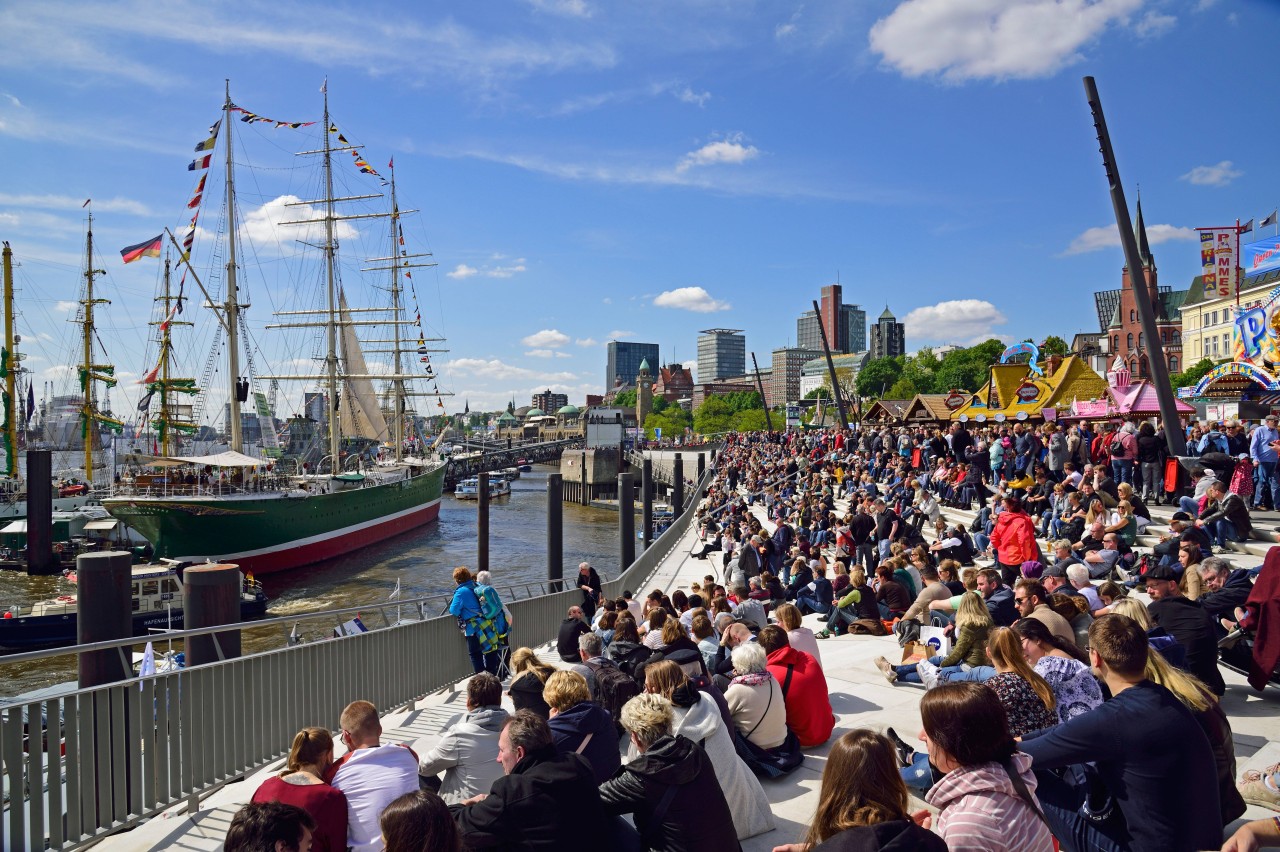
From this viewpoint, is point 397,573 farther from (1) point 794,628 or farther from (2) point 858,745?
(2) point 858,745

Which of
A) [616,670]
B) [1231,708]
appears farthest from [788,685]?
[1231,708]

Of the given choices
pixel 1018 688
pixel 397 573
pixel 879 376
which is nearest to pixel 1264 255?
pixel 1018 688

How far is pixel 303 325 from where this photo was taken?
5931cm

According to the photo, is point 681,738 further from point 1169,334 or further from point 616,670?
point 1169,334

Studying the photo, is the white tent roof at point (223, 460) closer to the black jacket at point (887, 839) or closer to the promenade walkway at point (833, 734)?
the promenade walkway at point (833, 734)

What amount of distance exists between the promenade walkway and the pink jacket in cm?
209

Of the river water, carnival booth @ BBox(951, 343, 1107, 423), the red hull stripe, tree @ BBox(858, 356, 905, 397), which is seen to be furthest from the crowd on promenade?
tree @ BBox(858, 356, 905, 397)

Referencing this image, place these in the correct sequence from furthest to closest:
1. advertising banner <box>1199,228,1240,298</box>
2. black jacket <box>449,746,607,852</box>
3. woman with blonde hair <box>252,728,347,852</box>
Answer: advertising banner <box>1199,228,1240,298</box>
woman with blonde hair <box>252,728,347,852</box>
black jacket <box>449,746,607,852</box>

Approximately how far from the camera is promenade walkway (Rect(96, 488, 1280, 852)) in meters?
5.36

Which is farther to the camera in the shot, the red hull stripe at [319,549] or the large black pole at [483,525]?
the red hull stripe at [319,549]

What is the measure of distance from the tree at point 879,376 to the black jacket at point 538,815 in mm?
133651

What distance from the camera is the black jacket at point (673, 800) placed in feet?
12.2

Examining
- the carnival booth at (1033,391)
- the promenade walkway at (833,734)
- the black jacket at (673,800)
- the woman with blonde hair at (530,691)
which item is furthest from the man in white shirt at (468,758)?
the carnival booth at (1033,391)

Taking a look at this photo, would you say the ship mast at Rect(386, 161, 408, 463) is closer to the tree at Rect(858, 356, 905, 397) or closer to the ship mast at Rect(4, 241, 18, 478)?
the ship mast at Rect(4, 241, 18, 478)
